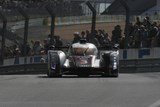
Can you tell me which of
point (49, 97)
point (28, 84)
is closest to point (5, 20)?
point (28, 84)

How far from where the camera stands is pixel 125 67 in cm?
2109

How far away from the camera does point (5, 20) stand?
2253 centimetres

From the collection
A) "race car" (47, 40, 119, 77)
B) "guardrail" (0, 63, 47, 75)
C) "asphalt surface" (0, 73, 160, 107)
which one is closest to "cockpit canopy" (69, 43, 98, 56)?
"race car" (47, 40, 119, 77)

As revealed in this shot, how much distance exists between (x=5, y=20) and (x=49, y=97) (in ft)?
40.6

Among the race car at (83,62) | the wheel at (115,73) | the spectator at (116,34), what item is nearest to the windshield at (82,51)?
the race car at (83,62)

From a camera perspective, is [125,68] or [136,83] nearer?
[136,83]

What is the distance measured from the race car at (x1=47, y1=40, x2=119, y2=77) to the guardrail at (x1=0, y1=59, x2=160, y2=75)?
3.81 metres

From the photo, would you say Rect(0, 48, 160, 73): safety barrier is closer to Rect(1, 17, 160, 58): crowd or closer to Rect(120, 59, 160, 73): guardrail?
Rect(120, 59, 160, 73): guardrail

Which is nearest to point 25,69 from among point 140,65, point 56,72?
point 140,65

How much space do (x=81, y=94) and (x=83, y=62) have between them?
5651 millimetres

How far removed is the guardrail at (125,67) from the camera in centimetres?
2055

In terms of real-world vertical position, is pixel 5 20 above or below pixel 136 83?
above

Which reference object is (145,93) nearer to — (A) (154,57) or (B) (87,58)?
(B) (87,58)

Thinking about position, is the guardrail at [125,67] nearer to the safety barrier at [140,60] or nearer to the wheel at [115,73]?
the safety barrier at [140,60]
